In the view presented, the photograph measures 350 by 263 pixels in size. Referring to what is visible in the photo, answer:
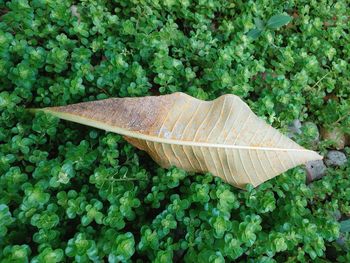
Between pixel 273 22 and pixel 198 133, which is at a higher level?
pixel 273 22

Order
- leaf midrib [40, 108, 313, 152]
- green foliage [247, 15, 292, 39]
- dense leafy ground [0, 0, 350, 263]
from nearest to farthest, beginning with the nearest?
dense leafy ground [0, 0, 350, 263]
leaf midrib [40, 108, 313, 152]
green foliage [247, 15, 292, 39]

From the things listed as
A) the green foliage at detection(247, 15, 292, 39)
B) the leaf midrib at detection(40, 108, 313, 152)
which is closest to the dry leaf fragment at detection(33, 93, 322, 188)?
the leaf midrib at detection(40, 108, 313, 152)

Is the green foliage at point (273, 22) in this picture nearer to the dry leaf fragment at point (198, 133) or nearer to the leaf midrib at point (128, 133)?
the dry leaf fragment at point (198, 133)

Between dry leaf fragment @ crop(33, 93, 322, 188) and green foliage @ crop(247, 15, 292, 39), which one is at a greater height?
green foliage @ crop(247, 15, 292, 39)

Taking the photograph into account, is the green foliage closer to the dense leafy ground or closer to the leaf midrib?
the dense leafy ground

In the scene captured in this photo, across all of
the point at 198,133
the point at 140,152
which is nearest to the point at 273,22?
the point at 198,133

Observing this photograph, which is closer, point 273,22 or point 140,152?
point 140,152

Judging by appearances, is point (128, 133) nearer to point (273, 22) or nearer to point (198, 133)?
point (198, 133)

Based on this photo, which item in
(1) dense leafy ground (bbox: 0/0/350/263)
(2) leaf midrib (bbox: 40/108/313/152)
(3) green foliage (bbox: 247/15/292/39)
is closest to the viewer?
(1) dense leafy ground (bbox: 0/0/350/263)
